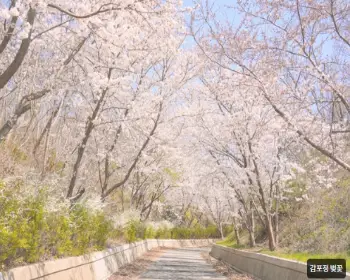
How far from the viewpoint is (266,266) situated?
13414mm

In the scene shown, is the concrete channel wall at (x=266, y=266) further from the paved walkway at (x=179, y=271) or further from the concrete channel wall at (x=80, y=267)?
the concrete channel wall at (x=80, y=267)

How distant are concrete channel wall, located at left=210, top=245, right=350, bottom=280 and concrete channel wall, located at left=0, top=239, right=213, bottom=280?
4974 millimetres

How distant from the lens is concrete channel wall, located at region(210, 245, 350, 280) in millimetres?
9969

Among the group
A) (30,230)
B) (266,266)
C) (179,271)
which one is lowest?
(179,271)

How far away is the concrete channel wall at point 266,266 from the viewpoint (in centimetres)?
997

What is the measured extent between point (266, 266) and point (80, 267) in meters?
6.10

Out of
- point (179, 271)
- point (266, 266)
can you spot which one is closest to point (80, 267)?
point (266, 266)

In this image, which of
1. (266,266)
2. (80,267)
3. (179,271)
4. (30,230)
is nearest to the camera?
(30,230)

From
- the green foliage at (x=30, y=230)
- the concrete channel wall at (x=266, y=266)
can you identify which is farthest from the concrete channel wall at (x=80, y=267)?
the concrete channel wall at (x=266, y=266)

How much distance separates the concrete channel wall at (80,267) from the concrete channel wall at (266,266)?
4974 millimetres

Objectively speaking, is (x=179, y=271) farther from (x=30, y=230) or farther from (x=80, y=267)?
(x=30, y=230)

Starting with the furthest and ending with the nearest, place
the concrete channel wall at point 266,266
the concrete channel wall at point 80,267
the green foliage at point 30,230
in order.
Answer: the concrete channel wall at point 266,266
the concrete channel wall at point 80,267
the green foliage at point 30,230

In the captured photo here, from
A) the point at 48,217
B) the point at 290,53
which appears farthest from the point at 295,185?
the point at 48,217

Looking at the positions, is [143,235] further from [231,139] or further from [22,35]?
[22,35]
